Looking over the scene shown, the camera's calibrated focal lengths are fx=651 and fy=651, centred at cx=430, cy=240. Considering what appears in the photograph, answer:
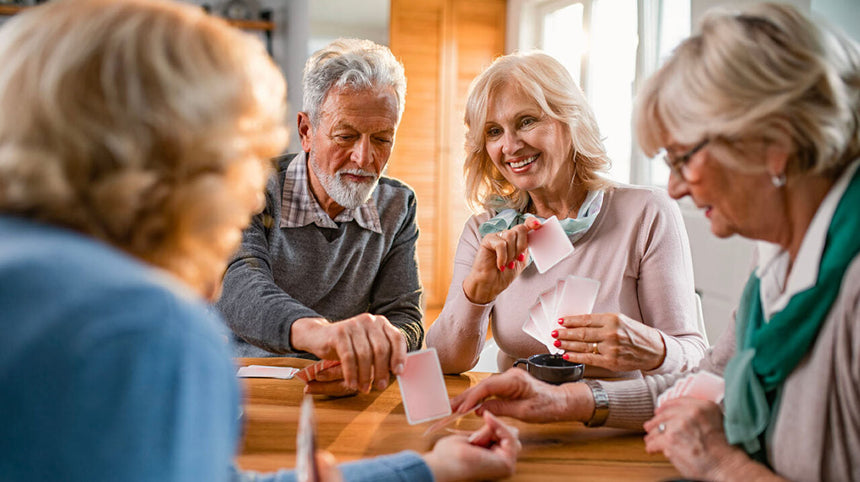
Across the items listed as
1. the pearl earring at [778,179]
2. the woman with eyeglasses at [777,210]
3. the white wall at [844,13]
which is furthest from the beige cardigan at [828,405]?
the white wall at [844,13]

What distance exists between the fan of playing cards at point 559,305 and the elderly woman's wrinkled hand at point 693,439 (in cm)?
51

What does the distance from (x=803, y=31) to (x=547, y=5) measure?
225 inches

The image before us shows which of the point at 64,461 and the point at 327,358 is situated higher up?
the point at 64,461

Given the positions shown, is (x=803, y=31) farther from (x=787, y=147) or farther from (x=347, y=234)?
(x=347, y=234)

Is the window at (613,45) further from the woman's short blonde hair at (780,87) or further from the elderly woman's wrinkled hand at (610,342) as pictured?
the woman's short blonde hair at (780,87)

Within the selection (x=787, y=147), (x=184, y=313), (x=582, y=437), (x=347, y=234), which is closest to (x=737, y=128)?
(x=787, y=147)

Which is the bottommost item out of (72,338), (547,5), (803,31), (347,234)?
(347,234)

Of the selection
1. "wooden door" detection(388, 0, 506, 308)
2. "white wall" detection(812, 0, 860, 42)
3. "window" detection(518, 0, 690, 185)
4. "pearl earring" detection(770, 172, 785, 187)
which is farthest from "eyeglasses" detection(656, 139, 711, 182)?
"wooden door" detection(388, 0, 506, 308)

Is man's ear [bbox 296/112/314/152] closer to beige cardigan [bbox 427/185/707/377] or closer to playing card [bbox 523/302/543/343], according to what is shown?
beige cardigan [bbox 427/185/707/377]

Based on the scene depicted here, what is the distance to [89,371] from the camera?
53 cm

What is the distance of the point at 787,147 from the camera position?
102 centimetres

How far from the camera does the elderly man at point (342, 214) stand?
2.16m

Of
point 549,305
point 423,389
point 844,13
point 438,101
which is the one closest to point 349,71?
point 549,305

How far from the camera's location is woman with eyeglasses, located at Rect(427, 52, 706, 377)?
1901mm
